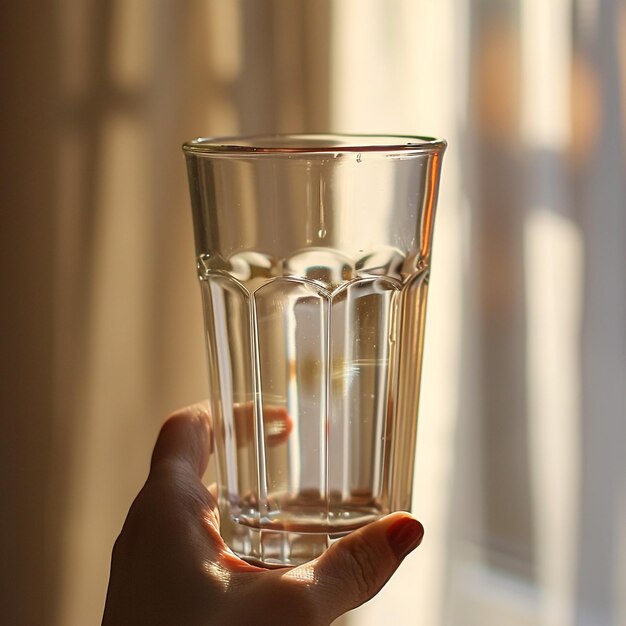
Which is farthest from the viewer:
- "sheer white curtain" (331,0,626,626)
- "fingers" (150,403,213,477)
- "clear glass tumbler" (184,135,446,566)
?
"sheer white curtain" (331,0,626,626)

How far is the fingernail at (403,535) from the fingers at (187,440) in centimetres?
27

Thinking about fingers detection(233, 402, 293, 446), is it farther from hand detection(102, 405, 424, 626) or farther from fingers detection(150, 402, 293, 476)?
fingers detection(150, 402, 293, 476)

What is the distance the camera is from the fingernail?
0.63 metres

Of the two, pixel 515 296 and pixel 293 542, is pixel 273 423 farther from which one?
pixel 515 296

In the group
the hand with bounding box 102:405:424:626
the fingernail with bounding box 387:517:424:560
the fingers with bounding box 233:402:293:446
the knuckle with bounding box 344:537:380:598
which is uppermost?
the fingers with bounding box 233:402:293:446

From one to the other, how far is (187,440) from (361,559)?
11.7 inches

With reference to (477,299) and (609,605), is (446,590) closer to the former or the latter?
(609,605)

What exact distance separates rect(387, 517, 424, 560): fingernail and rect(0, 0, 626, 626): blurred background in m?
0.47

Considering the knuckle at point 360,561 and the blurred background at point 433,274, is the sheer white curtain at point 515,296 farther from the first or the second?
the knuckle at point 360,561

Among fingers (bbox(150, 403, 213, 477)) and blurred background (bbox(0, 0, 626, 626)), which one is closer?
fingers (bbox(150, 403, 213, 477))

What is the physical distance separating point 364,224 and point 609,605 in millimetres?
650

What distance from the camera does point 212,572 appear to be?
0.66m

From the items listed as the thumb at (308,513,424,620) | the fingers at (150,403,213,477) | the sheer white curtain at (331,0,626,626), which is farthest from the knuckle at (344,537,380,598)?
the sheer white curtain at (331,0,626,626)

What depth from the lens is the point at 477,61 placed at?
1077mm
